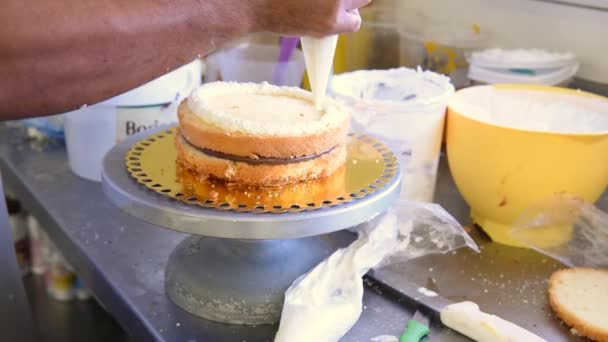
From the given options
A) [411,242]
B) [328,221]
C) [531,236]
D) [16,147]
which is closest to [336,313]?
[328,221]

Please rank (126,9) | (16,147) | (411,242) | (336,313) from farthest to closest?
(16,147)
(411,242)
(336,313)
(126,9)

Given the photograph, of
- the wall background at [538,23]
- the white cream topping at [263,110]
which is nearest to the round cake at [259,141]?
the white cream topping at [263,110]

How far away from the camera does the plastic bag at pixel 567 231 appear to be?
0.80 meters

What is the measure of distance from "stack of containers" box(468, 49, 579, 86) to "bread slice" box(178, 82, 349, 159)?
41cm

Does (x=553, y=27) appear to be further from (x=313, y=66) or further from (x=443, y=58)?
(x=313, y=66)

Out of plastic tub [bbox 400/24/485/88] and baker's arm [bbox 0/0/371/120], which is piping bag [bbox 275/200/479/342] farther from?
plastic tub [bbox 400/24/485/88]

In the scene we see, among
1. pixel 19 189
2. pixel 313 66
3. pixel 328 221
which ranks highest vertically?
pixel 313 66

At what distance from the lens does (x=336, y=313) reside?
25.0 inches

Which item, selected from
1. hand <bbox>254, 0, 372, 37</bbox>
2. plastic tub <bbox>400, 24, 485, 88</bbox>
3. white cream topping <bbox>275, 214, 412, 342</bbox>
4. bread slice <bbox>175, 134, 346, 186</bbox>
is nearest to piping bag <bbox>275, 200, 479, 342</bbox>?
white cream topping <bbox>275, 214, 412, 342</bbox>

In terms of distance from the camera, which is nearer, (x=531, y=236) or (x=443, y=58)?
(x=531, y=236)

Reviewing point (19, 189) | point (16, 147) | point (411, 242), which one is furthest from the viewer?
point (16, 147)

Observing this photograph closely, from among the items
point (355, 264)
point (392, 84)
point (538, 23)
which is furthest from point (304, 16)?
point (538, 23)

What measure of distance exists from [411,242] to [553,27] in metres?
0.50

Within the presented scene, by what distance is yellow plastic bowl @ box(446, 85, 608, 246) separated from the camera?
2.54ft
